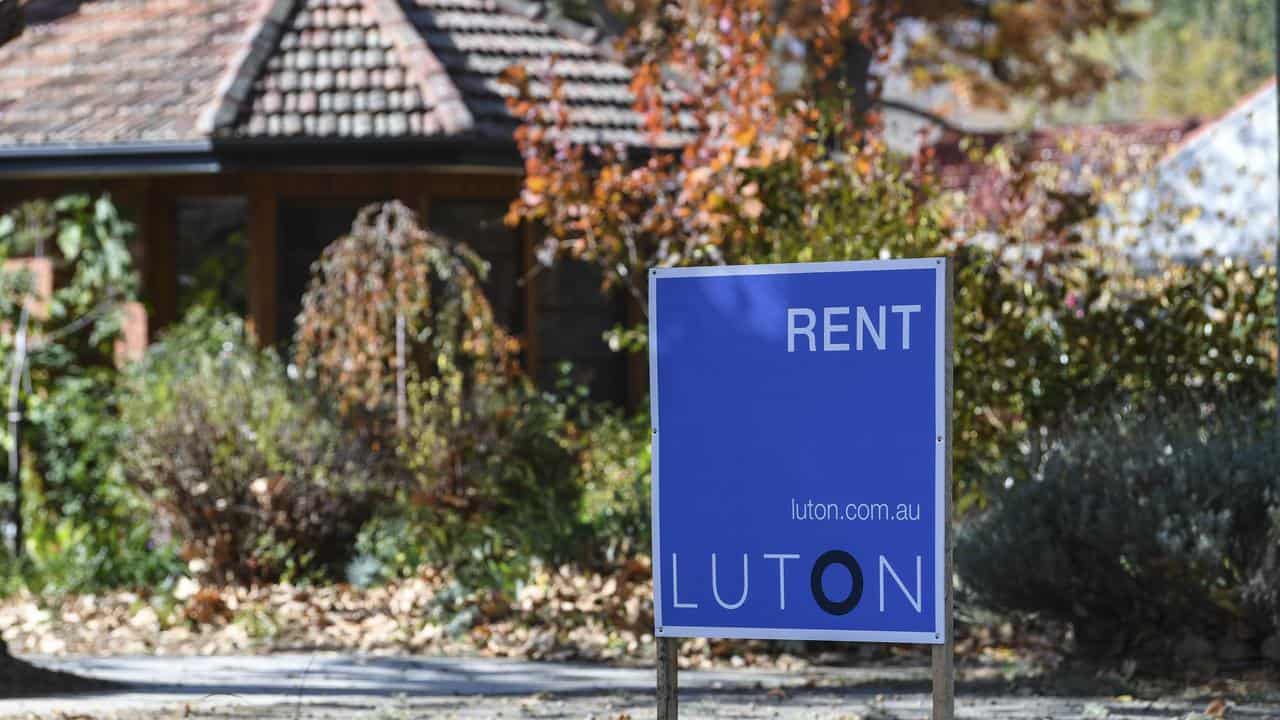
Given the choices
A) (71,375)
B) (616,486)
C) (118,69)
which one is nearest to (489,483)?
(616,486)

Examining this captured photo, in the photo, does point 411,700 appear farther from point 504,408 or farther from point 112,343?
point 112,343

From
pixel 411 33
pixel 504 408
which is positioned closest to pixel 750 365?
pixel 504 408

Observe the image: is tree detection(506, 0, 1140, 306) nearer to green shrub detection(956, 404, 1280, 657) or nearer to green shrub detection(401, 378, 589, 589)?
green shrub detection(401, 378, 589, 589)

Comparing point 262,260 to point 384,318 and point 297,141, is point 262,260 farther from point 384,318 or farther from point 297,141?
point 384,318

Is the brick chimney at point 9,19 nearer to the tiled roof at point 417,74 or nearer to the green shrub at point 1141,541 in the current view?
the tiled roof at point 417,74

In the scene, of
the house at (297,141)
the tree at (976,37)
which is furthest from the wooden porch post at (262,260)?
the tree at (976,37)

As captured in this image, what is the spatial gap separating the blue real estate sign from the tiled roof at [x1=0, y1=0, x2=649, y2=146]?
6.15 metres

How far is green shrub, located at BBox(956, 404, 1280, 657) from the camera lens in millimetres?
7301

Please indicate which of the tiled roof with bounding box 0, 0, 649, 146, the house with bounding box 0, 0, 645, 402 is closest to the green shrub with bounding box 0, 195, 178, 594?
the house with bounding box 0, 0, 645, 402

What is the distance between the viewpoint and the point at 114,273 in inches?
466

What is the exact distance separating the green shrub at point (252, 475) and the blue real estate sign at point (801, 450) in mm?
5277

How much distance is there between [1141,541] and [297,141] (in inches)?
241

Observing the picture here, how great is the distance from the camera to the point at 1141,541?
24.2 feet

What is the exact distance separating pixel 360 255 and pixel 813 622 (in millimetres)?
6002
